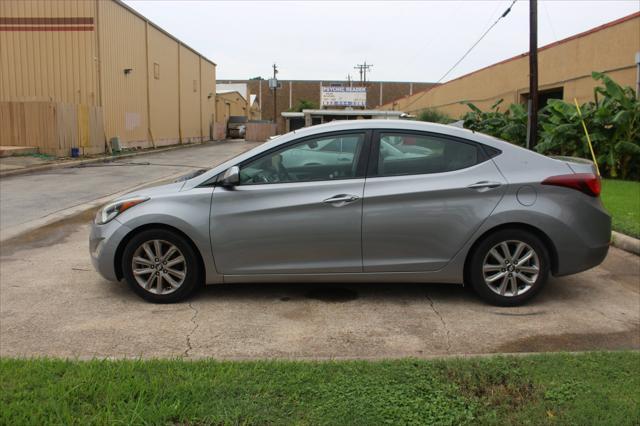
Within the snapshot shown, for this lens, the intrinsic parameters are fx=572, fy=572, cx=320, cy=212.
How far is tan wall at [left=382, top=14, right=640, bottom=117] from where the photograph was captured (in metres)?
17.8

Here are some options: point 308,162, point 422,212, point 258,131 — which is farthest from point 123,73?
point 422,212

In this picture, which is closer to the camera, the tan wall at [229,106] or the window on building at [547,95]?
the window on building at [547,95]

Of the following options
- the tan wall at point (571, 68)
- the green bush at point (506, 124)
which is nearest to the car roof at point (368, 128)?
the green bush at point (506, 124)

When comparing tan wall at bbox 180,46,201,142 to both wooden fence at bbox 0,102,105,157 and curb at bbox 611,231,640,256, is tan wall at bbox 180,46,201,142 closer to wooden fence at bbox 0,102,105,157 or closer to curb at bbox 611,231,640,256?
wooden fence at bbox 0,102,105,157

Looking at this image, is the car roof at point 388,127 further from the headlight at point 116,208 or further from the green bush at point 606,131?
the green bush at point 606,131

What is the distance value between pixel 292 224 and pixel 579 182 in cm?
254

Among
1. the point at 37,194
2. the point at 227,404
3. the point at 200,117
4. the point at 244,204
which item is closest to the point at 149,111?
the point at 200,117

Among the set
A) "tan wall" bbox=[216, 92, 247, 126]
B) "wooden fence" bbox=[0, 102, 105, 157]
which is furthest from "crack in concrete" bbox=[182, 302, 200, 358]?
"tan wall" bbox=[216, 92, 247, 126]

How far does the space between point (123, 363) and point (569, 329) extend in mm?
3398

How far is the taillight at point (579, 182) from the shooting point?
4980mm

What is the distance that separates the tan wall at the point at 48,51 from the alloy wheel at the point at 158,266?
22234 mm

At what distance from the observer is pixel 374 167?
5.08 metres

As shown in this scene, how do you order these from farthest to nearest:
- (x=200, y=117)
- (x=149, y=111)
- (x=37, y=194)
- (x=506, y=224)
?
(x=200, y=117), (x=149, y=111), (x=37, y=194), (x=506, y=224)

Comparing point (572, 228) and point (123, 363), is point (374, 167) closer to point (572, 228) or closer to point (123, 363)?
point (572, 228)
